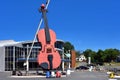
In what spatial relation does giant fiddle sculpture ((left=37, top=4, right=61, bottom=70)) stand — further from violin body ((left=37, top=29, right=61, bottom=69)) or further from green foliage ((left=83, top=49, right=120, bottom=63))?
green foliage ((left=83, top=49, right=120, bottom=63))

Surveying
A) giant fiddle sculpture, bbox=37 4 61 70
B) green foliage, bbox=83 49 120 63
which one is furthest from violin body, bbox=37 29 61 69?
green foliage, bbox=83 49 120 63

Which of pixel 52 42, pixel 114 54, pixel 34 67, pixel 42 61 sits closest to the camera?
pixel 42 61

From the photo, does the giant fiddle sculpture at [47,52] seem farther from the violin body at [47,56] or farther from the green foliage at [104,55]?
the green foliage at [104,55]

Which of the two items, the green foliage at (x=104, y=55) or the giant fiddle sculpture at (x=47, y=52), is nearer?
the giant fiddle sculpture at (x=47, y=52)

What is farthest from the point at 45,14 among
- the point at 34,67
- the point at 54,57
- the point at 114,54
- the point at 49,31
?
the point at 114,54

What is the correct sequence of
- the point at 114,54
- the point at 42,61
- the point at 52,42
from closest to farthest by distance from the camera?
the point at 42,61, the point at 52,42, the point at 114,54

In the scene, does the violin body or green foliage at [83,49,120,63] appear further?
green foliage at [83,49,120,63]

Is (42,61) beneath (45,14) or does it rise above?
beneath

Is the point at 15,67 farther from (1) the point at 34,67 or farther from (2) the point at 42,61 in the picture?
(2) the point at 42,61

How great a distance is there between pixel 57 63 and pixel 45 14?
20.4ft

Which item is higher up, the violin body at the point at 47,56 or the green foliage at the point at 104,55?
the green foliage at the point at 104,55

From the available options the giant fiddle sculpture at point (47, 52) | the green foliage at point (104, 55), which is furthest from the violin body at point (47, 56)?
the green foliage at point (104, 55)

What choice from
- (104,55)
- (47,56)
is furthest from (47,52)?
(104,55)

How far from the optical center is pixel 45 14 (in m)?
42.0
